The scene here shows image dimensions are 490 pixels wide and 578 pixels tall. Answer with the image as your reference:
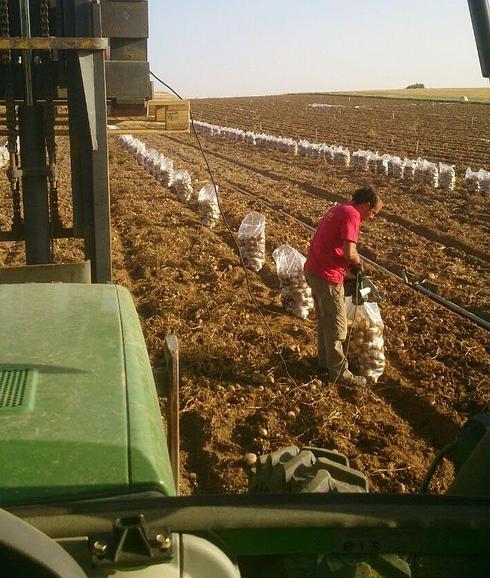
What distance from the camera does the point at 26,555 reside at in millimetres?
1196

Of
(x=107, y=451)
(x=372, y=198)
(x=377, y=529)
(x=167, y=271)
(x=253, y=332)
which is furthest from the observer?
(x=167, y=271)

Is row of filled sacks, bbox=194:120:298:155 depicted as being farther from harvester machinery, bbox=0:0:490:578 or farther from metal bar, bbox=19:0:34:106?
harvester machinery, bbox=0:0:490:578

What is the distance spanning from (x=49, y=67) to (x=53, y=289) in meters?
1.82

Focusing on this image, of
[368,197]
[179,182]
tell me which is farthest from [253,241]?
[179,182]

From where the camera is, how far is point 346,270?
21.6ft

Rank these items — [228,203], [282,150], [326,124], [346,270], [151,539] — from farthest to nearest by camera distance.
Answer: [326,124] < [282,150] < [228,203] < [346,270] < [151,539]

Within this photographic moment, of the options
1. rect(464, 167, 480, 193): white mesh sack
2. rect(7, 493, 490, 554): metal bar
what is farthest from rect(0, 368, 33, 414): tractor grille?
rect(464, 167, 480, 193): white mesh sack

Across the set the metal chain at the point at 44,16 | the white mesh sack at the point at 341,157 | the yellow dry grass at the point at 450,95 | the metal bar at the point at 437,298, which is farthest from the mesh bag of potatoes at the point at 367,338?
the yellow dry grass at the point at 450,95

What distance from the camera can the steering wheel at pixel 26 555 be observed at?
120 cm

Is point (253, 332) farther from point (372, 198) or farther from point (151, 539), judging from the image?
point (151, 539)

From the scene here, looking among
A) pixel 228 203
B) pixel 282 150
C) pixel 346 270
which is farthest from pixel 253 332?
pixel 282 150

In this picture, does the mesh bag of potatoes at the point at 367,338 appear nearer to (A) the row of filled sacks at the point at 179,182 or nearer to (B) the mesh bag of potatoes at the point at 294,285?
(B) the mesh bag of potatoes at the point at 294,285

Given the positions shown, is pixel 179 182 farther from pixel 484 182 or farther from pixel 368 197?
pixel 368 197

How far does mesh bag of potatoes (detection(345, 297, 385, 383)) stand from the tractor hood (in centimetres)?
424
